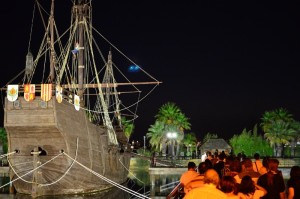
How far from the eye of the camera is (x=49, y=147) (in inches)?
879

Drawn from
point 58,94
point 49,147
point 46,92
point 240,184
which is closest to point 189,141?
point 49,147

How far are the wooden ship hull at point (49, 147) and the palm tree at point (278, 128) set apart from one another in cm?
3567

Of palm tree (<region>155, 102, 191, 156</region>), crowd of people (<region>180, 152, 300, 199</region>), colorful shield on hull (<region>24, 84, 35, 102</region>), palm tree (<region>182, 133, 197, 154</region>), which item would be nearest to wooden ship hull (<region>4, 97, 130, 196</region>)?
colorful shield on hull (<region>24, 84, 35, 102</region>)

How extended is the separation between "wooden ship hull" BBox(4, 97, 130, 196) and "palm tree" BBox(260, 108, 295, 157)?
35.7 meters

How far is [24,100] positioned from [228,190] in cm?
1740

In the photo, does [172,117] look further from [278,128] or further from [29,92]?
[29,92]

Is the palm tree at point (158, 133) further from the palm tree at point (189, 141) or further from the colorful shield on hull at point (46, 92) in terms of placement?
the colorful shield on hull at point (46, 92)

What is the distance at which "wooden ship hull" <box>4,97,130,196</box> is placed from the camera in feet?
69.2

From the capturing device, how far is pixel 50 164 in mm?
22625

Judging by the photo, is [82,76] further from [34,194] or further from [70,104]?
[34,194]

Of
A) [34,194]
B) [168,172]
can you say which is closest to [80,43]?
[34,194]

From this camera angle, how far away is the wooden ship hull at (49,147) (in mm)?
21094

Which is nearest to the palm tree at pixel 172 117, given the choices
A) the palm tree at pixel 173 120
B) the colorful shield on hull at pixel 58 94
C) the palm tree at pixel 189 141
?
the palm tree at pixel 173 120

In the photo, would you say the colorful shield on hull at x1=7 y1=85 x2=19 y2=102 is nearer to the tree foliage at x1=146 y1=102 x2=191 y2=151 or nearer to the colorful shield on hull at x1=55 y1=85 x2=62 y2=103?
the colorful shield on hull at x1=55 y1=85 x2=62 y2=103
